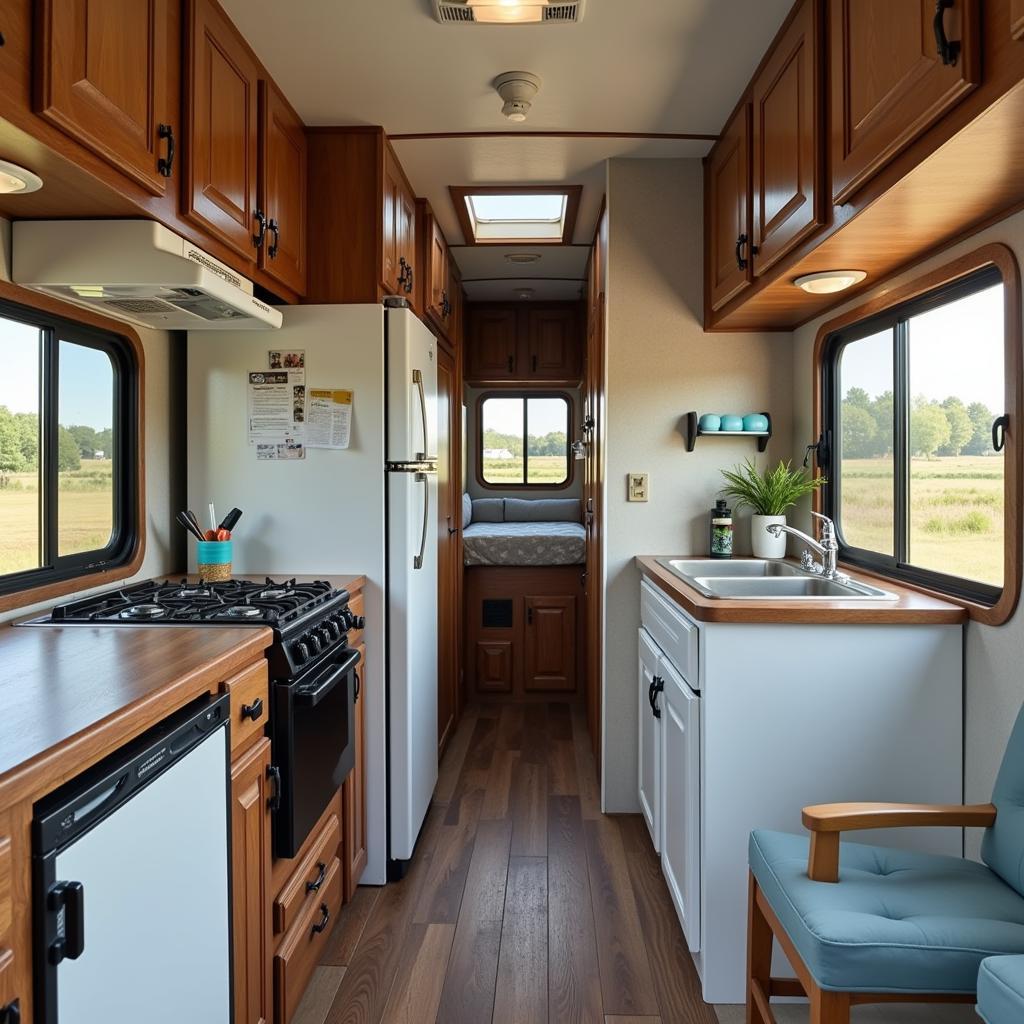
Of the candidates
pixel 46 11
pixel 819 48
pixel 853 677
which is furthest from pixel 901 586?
pixel 46 11

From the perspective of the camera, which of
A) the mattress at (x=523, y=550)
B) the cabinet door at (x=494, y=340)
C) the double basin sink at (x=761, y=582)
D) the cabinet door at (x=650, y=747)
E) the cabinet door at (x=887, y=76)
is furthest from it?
the cabinet door at (x=494, y=340)

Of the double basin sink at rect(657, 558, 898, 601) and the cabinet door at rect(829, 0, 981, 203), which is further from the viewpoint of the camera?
the double basin sink at rect(657, 558, 898, 601)

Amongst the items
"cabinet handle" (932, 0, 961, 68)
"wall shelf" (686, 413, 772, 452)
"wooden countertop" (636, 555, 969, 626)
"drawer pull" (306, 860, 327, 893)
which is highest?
"cabinet handle" (932, 0, 961, 68)

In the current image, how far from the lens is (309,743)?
6.31 feet

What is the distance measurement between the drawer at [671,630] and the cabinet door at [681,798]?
0.14ft

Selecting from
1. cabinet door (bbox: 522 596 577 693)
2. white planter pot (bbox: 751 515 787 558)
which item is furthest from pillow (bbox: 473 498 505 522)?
white planter pot (bbox: 751 515 787 558)

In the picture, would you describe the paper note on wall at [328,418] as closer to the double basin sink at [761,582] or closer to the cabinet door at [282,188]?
the cabinet door at [282,188]

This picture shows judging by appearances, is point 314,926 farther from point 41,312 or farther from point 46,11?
point 46,11

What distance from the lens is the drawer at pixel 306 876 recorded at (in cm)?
180

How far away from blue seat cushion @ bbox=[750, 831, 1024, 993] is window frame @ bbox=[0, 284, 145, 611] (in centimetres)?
182

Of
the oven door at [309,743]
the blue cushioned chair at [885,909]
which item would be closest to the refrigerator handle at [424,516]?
the oven door at [309,743]

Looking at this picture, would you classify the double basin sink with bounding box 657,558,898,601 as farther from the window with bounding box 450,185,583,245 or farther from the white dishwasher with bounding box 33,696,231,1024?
the window with bounding box 450,185,583,245

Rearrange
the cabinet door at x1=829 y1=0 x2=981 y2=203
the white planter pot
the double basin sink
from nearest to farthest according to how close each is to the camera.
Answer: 1. the cabinet door at x1=829 y1=0 x2=981 y2=203
2. the double basin sink
3. the white planter pot

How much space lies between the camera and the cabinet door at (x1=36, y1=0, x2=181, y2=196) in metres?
1.31
